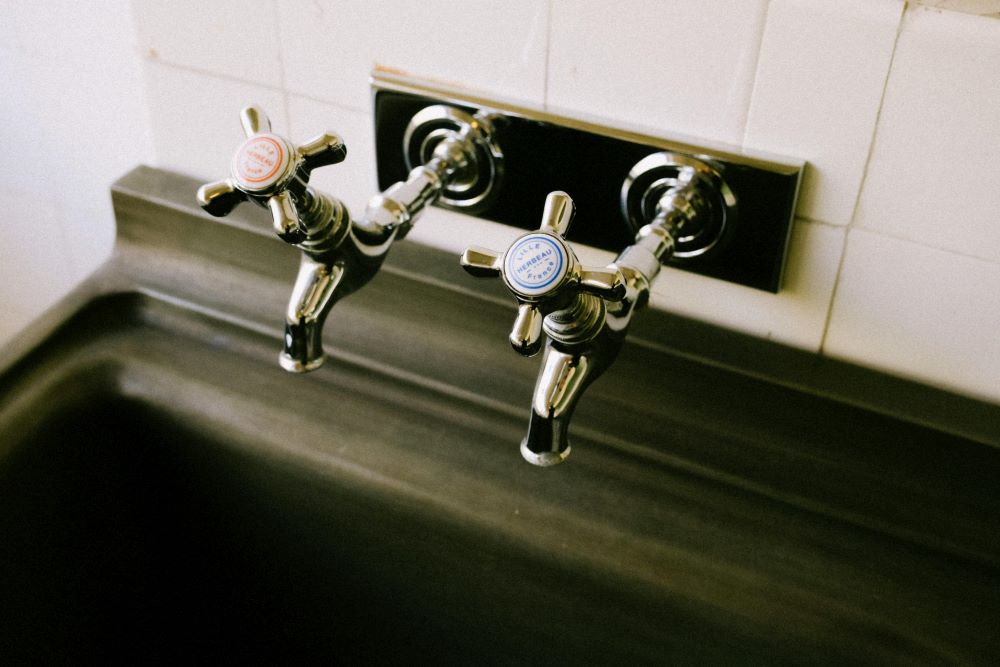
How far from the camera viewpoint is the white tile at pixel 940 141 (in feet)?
1.59

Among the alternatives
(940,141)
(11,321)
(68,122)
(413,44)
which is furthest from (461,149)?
(11,321)

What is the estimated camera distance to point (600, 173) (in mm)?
607

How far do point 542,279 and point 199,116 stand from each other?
0.44m

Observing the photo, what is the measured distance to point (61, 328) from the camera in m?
0.71

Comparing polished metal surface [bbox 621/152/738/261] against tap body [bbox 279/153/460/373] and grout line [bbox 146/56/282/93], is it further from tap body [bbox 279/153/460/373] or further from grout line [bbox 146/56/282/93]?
grout line [bbox 146/56/282/93]

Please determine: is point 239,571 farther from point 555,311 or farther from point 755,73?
point 755,73

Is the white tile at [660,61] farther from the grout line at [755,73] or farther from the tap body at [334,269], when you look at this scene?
the tap body at [334,269]

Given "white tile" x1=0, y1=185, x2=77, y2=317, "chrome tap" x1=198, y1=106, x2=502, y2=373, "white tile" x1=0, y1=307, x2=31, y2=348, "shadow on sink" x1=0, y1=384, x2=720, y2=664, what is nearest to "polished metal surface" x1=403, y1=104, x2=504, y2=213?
"chrome tap" x1=198, y1=106, x2=502, y2=373

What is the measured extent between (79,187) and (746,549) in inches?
27.8

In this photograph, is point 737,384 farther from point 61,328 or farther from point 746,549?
point 61,328

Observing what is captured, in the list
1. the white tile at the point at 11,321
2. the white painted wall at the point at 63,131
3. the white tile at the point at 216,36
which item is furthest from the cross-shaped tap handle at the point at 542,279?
the white tile at the point at 11,321

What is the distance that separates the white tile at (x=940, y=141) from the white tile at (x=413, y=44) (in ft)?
0.70

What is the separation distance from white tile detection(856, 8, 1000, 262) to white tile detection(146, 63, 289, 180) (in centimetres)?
43

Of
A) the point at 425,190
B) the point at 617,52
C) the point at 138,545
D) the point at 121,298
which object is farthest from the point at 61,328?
the point at 617,52
